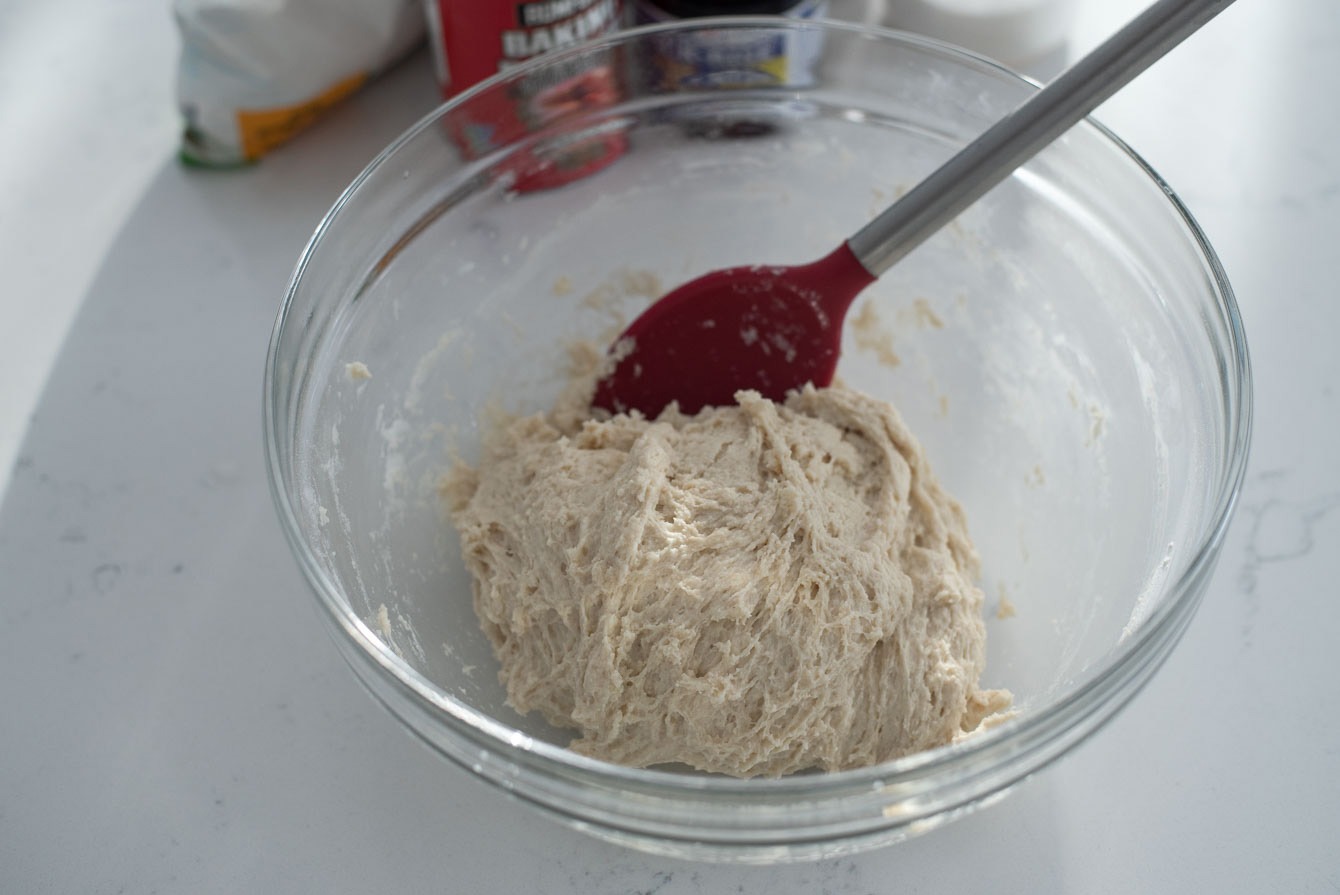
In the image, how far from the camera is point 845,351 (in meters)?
1.44

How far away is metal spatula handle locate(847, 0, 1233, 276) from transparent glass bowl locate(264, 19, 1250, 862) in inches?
6.4

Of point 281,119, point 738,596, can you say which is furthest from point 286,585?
point 281,119

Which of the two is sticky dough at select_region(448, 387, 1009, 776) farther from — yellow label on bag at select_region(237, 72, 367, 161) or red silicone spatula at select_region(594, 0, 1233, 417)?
yellow label on bag at select_region(237, 72, 367, 161)

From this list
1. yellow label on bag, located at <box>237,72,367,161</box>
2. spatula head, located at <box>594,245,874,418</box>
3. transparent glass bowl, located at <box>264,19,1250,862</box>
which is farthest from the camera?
yellow label on bag, located at <box>237,72,367,161</box>

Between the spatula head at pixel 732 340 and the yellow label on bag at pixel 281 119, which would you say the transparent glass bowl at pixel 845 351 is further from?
the yellow label on bag at pixel 281 119

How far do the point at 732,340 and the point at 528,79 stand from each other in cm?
36

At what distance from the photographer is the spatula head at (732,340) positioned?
4.16ft

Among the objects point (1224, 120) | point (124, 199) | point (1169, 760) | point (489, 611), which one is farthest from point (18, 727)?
point (1224, 120)

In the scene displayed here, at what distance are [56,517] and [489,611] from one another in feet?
1.81

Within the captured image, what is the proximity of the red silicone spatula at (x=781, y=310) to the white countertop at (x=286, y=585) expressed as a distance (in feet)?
1.49

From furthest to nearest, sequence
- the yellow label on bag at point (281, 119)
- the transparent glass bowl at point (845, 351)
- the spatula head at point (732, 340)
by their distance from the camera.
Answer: the yellow label on bag at point (281, 119), the spatula head at point (732, 340), the transparent glass bowl at point (845, 351)

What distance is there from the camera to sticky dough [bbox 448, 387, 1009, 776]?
1.07 metres

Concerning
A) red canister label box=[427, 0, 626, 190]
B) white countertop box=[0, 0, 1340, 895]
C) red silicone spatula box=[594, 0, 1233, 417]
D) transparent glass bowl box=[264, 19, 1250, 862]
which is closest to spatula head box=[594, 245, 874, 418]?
red silicone spatula box=[594, 0, 1233, 417]

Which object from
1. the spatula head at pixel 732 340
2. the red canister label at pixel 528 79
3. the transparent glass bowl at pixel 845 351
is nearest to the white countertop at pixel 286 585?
the transparent glass bowl at pixel 845 351
